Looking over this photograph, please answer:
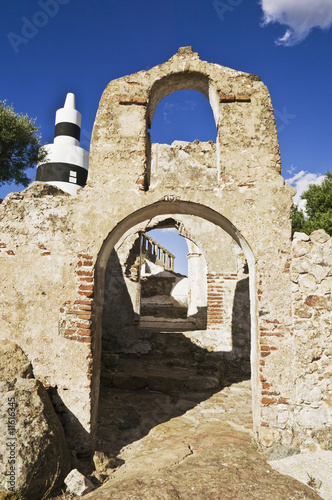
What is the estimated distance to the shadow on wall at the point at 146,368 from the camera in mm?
4926

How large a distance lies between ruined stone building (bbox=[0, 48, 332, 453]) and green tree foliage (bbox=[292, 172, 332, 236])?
9707 mm

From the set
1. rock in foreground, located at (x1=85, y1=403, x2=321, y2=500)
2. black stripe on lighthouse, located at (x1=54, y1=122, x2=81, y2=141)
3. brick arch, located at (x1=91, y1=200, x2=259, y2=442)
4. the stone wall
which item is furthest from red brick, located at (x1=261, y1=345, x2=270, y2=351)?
black stripe on lighthouse, located at (x1=54, y1=122, x2=81, y2=141)

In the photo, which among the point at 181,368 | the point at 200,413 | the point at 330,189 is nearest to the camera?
the point at 200,413

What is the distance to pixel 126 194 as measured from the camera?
13.5ft

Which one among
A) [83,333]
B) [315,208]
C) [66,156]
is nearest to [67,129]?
[66,156]

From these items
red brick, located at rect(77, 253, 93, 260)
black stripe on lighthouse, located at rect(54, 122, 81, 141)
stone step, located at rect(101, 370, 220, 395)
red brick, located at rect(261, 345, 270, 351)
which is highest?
black stripe on lighthouse, located at rect(54, 122, 81, 141)

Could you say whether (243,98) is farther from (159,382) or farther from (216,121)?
(159,382)

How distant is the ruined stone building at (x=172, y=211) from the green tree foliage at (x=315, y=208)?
9.71 meters

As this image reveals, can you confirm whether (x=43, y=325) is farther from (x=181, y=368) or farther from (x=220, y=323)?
(x=220, y=323)

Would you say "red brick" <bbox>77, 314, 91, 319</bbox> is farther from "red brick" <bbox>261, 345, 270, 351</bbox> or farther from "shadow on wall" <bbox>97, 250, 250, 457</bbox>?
"red brick" <bbox>261, 345, 270, 351</bbox>

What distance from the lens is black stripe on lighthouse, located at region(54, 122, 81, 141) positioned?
55.3ft

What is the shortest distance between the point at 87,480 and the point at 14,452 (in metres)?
0.82

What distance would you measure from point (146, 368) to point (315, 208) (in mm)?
10529

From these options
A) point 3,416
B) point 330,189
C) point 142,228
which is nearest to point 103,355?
point 142,228
